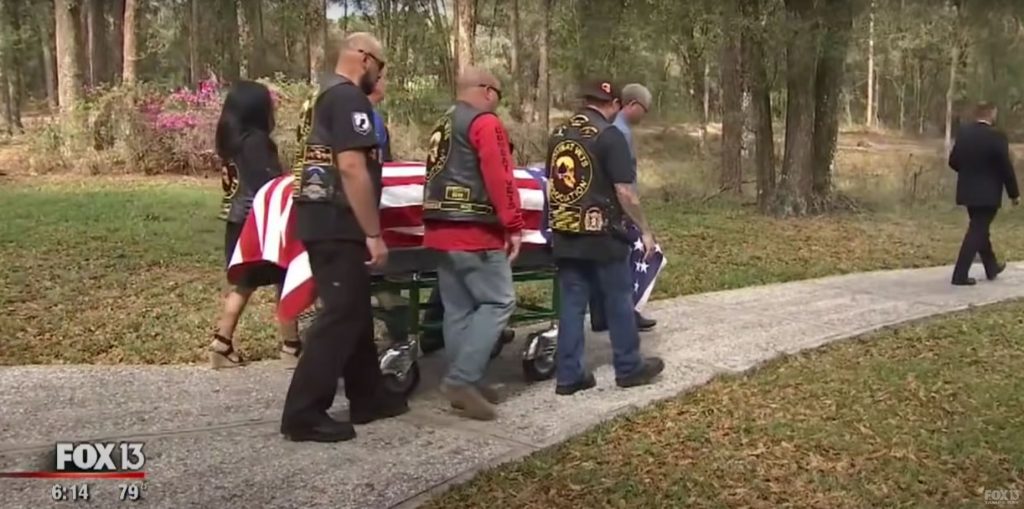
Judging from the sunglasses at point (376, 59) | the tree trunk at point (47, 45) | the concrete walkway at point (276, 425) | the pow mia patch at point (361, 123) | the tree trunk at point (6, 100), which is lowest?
the concrete walkway at point (276, 425)

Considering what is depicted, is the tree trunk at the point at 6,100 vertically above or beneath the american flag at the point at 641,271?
above

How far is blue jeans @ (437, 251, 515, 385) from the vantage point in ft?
17.8

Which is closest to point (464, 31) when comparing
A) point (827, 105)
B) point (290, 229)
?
point (827, 105)

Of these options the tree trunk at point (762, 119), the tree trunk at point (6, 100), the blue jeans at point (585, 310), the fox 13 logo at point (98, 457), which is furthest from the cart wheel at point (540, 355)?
→ the tree trunk at point (6, 100)

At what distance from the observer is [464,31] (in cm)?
2333

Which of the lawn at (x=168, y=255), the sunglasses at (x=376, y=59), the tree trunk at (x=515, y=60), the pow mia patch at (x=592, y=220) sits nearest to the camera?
the sunglasses at (x=376, y=59)

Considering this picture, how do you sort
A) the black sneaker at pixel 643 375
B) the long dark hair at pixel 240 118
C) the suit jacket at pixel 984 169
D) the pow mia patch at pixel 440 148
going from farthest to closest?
the suit jacket at pixel 984 169, the long dark hair at pixel 240 118, the black sneaker at pixel 643 375, the pow mia patch at pixel 440 148

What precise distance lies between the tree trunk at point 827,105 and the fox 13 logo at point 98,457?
12289mm

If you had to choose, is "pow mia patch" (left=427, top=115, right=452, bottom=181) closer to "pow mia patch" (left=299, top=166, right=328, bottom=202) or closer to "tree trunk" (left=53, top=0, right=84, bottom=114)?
"pow mia patch" (left=299, top=166, right=328, bottom=202)

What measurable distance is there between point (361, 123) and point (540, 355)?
2.06 m

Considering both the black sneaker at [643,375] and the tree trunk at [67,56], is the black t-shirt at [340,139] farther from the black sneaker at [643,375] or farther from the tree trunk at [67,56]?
the tree trunk at [67,56]

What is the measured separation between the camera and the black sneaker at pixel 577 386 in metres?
6.00

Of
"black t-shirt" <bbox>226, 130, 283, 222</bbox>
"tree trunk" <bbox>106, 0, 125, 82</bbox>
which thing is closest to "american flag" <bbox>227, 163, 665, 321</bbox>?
"black t-shirt" <bbox>226, 130, 283, 222</bbox>

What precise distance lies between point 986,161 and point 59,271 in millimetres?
8161
